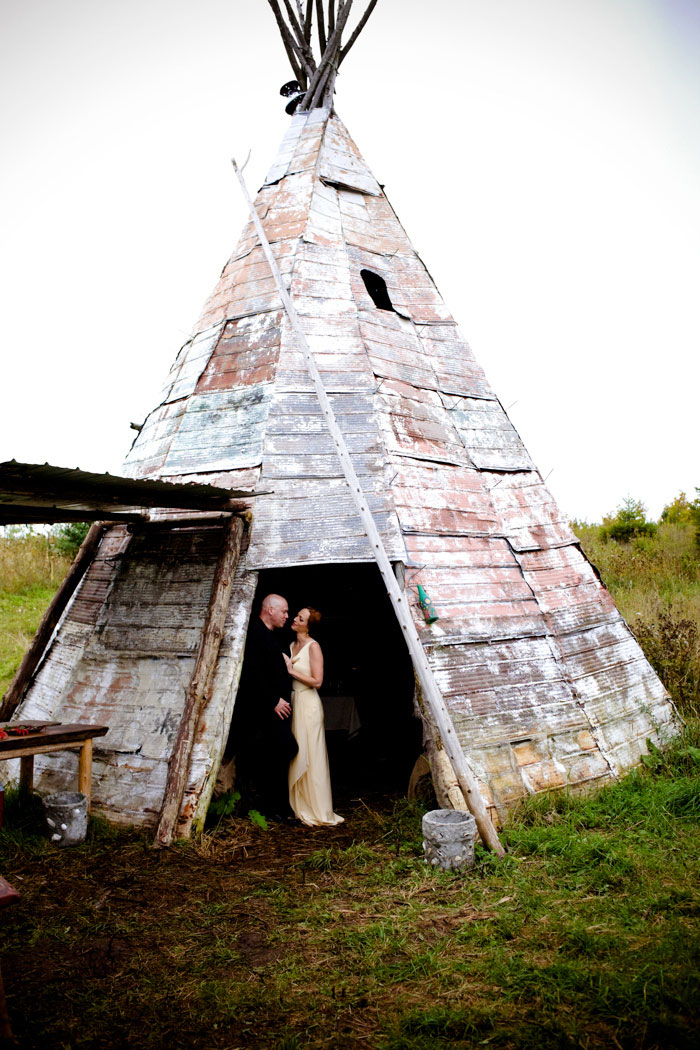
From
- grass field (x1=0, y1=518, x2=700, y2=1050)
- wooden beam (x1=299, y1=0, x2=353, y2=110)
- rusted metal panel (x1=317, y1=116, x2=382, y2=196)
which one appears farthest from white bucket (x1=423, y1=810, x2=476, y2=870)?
wooden beam (x1=299, y1=0, x2=353, y2=110)

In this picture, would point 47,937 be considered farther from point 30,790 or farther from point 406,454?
point 406,454

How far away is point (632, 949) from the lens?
3.04m

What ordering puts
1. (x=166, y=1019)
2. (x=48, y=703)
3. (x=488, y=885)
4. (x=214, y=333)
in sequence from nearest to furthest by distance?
(x=166, y=1019), (x=488, y=885), (x=48, y=703), (x=214, y=333)

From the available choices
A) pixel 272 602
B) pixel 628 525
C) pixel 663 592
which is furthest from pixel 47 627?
pixel 628 525

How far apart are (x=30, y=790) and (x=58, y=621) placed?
4.54 feet

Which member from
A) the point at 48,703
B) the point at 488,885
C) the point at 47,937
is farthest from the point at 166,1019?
the point at 48,703

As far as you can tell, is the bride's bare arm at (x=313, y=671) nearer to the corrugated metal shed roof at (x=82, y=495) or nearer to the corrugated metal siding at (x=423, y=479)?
the corrugated metal siding at (x=423, y=479)

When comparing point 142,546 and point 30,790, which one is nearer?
point 30,790

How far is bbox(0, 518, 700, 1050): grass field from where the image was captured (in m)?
2.64

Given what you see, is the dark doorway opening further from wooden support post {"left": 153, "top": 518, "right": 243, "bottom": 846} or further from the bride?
wooden support post {"left": 153, "top": 518, "right": 243, "bottom": 846}

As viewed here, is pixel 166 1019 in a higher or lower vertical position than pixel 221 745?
lower

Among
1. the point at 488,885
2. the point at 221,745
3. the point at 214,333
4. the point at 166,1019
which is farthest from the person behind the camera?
the point at 214,333

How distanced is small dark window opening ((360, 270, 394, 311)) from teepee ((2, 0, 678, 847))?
21 mm

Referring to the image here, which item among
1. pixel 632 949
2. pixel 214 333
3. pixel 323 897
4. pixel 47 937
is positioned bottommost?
pixel 632 949
